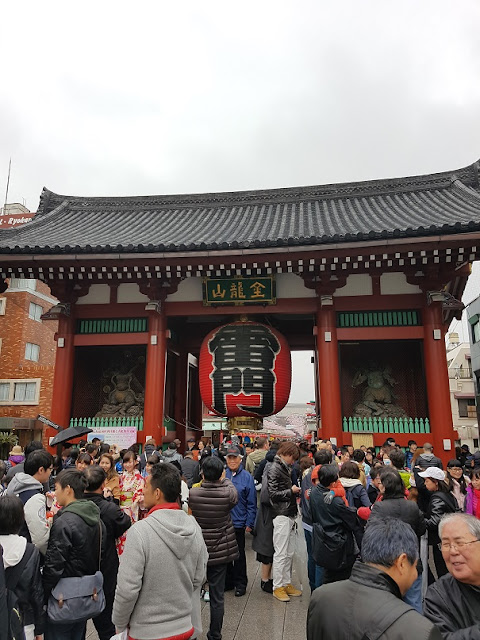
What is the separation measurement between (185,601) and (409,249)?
31.7 feet

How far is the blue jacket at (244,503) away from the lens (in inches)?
225

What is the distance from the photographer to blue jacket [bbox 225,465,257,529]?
18.7 ft

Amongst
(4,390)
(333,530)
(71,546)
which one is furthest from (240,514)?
(4,390)

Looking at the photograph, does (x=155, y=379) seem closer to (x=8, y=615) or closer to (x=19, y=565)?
(x=19, y=565)

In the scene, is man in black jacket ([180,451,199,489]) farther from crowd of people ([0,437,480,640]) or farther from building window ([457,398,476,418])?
building window ([457,398,476,418])

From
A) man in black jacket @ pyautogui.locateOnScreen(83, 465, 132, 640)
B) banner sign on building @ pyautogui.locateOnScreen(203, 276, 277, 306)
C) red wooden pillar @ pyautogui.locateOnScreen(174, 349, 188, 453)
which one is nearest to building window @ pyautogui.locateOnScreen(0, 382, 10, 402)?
red wooden pillar @ pyautogui.locateOnScreen(174, 349, 188, 453)

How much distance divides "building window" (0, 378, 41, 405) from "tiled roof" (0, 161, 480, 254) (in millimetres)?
11474

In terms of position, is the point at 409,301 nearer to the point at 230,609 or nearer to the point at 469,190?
the point at 469,190

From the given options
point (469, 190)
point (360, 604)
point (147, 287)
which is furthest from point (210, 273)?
point (360, 604)

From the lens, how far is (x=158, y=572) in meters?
2.70

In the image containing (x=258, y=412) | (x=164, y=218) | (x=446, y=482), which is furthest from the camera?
(x=164, y=218)

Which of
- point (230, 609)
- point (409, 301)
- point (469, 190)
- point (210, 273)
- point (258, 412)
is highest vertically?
point (469, 190)

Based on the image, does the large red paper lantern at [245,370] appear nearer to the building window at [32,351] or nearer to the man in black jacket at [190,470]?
the man in black jacket at [190,470]

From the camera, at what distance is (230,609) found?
201 inches
